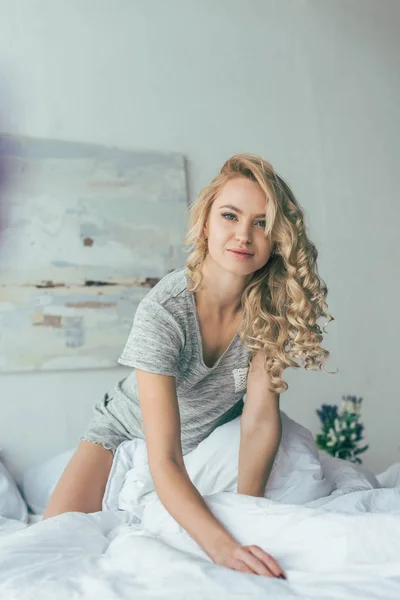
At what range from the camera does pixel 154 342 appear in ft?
5.45

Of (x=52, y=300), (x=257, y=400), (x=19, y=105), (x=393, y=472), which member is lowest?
(x=393, y=472)

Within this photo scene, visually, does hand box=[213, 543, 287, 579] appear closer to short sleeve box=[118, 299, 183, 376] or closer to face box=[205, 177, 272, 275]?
short sleeve box=[118, 299, 183, 376]

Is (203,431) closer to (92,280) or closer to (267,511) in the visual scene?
(267,511)

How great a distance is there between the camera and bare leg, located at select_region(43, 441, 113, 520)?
6.23 ft

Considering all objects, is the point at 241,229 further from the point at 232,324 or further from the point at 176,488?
the point at 176,488

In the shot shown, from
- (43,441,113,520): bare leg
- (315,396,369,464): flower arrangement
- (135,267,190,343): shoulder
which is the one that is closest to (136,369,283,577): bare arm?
(135,267,190,343): shoulder

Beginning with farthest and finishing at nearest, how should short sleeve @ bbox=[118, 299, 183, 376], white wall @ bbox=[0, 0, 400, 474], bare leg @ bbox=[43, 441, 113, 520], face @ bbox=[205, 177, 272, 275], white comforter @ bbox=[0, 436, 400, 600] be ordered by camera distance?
white wall @ bbox=[0, 0, 400, 474], bare leg @ bbox=[43, 441, 113, 520], face @ bbox=[205, 177, 272, 275], short sleeve @ bbox=[118, 299, 183, 376], white comforter @ bbox=[0, 436, 400, 600]

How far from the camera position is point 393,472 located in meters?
2.50

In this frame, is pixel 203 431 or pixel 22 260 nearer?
pixel 203 431

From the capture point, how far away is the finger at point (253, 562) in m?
1.14

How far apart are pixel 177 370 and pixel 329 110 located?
7.86ft

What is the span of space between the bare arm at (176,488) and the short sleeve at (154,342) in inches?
1.1

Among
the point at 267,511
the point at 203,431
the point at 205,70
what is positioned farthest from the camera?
the point at 205,70

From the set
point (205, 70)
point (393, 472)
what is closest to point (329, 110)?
point (205, 70)
